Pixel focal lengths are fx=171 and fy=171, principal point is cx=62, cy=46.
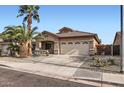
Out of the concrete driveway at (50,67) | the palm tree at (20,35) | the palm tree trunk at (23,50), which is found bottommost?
the concrete driveway at (50,67)

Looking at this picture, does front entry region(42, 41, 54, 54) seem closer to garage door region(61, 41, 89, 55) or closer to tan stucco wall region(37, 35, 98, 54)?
tan stucco wall region(37, 35, 98, 54)

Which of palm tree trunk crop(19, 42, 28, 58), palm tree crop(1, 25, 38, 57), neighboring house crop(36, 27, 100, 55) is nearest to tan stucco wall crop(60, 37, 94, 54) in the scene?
neighboring house crop(36, 27, 100, 55)

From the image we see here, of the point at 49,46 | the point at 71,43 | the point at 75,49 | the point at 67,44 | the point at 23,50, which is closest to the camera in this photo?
the point at 23,50

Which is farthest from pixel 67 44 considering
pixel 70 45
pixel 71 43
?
pixel 71 43

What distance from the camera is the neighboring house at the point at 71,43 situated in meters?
25.8

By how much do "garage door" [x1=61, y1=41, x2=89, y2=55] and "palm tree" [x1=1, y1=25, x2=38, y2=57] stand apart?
6437mm

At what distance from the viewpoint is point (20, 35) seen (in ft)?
71.2

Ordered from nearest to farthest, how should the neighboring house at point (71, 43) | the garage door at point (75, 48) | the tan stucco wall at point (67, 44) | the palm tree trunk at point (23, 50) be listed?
the palm tree trunk at point (23, 50)
the neighboring house at point (71, 43)
the tan stucco wall at point (67, 44)
the garage door at point (75, 48)

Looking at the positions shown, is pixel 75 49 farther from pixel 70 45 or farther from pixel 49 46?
pixel 49 46

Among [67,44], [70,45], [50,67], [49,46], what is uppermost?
[67,44]

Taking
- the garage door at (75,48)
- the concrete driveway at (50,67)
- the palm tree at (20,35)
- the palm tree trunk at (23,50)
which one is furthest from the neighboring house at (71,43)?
the concrete driveway at (50,67)

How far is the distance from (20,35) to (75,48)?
9102 millimetres

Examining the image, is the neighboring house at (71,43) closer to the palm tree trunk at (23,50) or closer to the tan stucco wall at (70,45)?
the tan stucco wall at (70,45)
